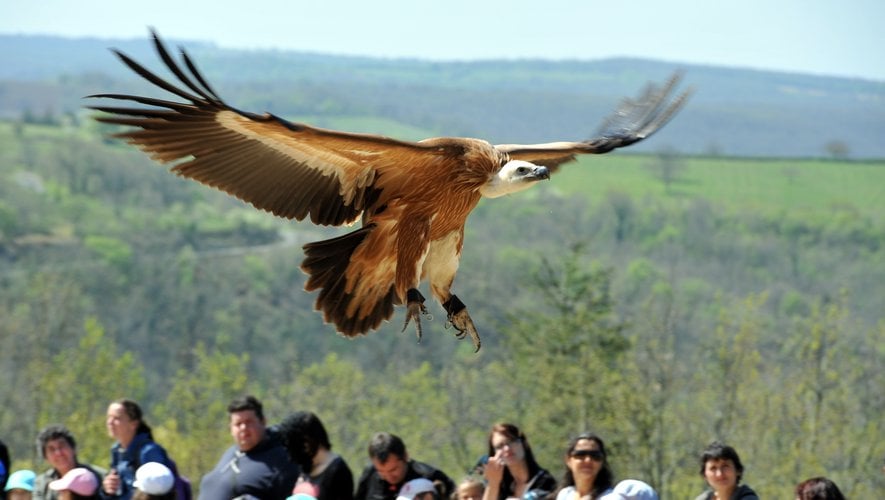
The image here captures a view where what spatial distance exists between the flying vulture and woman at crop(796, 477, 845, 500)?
1.59 m

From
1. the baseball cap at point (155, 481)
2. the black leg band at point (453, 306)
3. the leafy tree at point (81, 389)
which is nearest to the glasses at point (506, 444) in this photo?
the black leg band at point (453, 306)

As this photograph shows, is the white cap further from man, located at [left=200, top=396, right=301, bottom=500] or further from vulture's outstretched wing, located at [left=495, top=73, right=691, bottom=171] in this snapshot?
man, located at [left=200, top=396, right=301, bottom=500]

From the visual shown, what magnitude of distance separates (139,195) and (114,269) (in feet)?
65.7

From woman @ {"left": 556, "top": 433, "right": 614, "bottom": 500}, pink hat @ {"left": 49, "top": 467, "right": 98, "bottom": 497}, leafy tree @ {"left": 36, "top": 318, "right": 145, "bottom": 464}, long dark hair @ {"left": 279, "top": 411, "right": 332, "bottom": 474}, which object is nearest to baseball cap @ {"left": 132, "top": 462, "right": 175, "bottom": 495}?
pink hat @ {"left": 49, "top": 467, "right": 98, "bottom": 497}

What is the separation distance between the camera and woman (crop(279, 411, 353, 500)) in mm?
6922

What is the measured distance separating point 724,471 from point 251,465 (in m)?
2.52

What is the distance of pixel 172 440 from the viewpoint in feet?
102

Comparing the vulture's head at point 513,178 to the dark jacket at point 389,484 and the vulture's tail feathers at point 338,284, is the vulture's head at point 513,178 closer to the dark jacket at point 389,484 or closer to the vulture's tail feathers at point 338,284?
the vulture's tail feathers at point 338,284

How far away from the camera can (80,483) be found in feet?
22.4

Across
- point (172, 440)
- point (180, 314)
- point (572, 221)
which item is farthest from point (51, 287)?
point (572, 221)

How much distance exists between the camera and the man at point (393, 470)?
676 cm

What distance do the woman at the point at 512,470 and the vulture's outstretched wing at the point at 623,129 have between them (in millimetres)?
1433

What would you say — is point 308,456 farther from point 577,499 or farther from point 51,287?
point 51,287

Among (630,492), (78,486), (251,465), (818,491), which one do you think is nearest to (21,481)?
(78,486)
